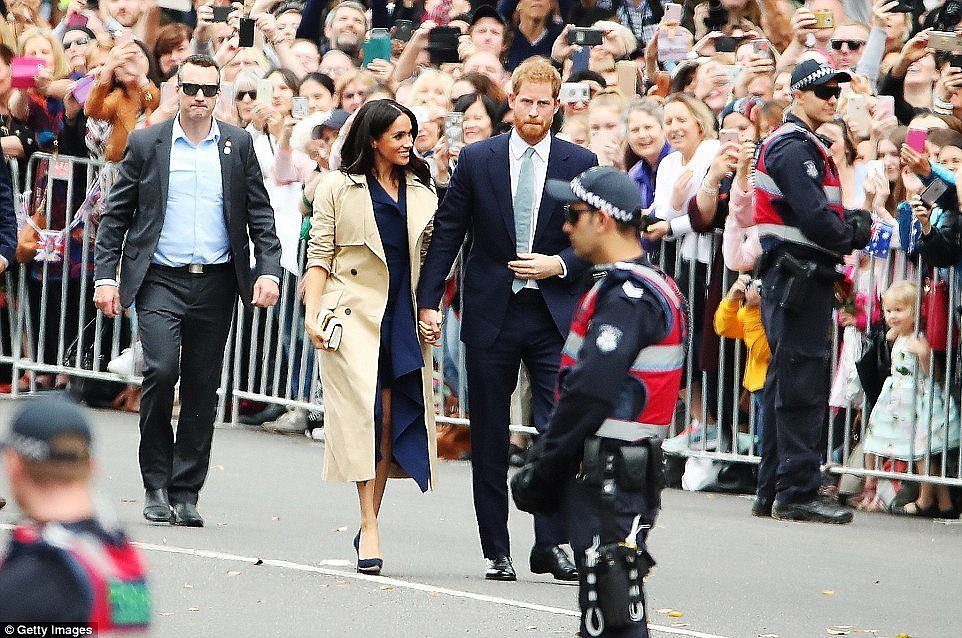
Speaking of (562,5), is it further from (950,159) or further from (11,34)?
(950,159)

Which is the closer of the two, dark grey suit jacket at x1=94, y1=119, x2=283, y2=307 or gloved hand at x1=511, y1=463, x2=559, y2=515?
gloved hand at x1=511, y1=463, x2=559, y2=515

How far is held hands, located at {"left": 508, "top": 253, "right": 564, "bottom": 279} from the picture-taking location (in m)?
8.06

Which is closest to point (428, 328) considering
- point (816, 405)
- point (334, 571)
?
point (334, 571)

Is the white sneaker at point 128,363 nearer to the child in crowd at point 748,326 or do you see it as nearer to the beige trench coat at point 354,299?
the child in crowd at point 748,326

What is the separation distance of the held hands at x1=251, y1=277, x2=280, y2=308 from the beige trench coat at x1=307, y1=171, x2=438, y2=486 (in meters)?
0.85

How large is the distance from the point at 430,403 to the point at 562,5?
287 inches

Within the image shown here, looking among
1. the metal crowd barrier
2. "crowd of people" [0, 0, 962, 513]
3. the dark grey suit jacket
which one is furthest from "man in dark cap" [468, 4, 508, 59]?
the dark grey suit jacket

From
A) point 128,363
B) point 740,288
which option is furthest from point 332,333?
point 128,363

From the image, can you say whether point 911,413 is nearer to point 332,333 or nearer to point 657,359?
point 332,333

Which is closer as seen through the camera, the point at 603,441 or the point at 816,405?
the point at 603,441

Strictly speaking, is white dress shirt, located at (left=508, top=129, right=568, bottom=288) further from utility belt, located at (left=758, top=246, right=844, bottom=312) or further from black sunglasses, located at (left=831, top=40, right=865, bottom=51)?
black sunglasses, located at (left=831, top=40, right=865, bottom=51)

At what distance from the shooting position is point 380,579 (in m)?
8.13

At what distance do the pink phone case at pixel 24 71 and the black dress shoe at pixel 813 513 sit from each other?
266 inches

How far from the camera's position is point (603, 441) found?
5.45m
